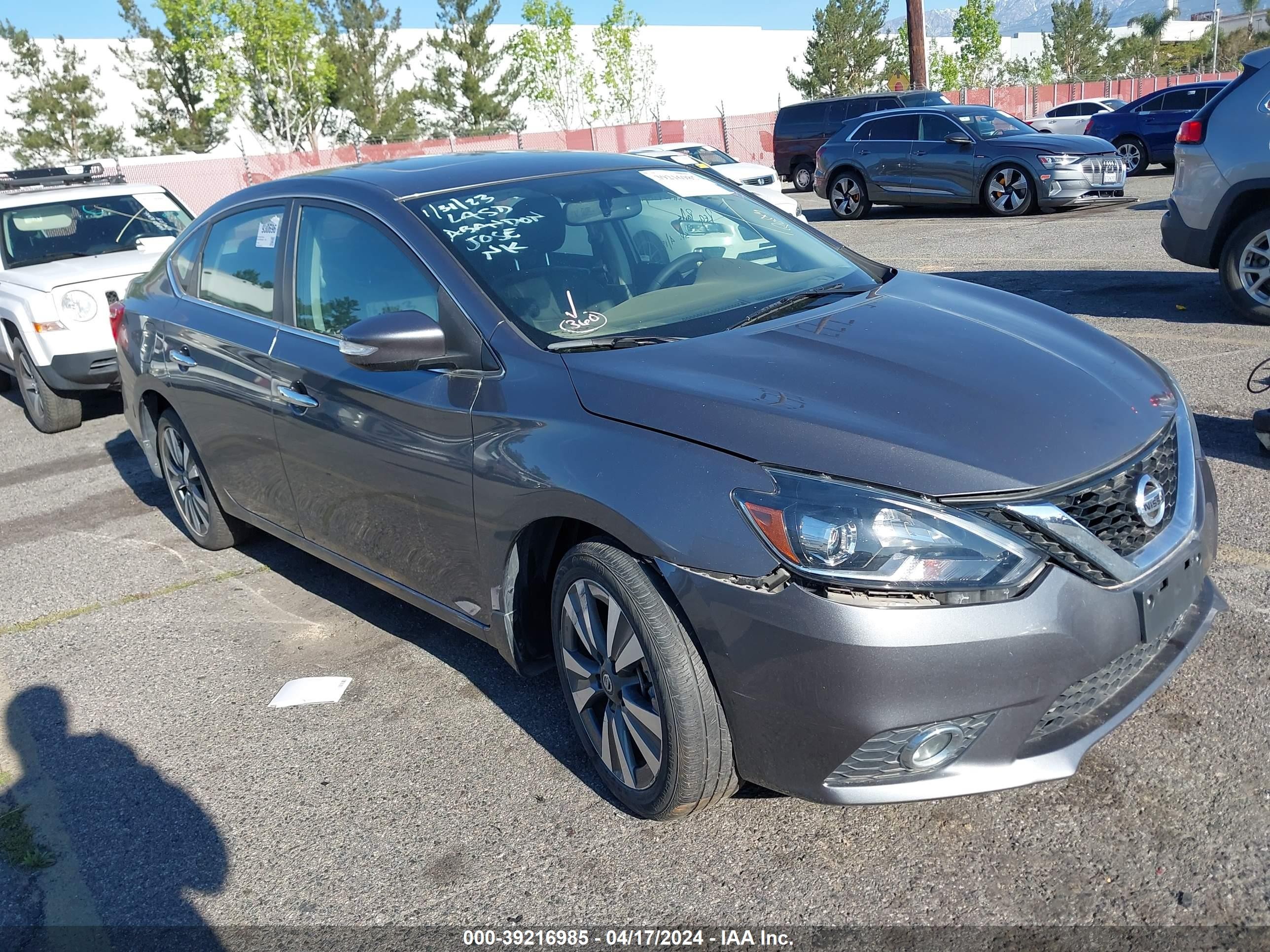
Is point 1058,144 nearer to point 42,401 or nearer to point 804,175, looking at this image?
point 804,175

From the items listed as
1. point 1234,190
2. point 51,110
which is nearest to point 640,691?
point 1234,190

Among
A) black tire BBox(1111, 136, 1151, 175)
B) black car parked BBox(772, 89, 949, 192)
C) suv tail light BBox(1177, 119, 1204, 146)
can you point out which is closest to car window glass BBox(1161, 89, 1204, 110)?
black tire BBox(1111, 136, 1151, 175)

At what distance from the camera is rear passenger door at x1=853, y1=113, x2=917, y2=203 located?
647 inches

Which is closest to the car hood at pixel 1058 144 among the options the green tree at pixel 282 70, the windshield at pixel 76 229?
the windshield at pixel 76 229

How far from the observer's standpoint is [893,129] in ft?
54.8

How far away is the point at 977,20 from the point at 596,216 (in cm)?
5517

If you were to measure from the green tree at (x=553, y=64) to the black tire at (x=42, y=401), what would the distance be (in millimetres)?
41216

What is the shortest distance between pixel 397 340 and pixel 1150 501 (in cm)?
206

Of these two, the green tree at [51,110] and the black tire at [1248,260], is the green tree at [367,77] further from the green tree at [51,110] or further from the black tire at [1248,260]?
the black tire at [1248,260]

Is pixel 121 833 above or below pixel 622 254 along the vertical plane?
below

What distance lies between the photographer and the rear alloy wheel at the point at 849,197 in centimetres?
1734

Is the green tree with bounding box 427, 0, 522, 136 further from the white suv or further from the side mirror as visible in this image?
the side mirror

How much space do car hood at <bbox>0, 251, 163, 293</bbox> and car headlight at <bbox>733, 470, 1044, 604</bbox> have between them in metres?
6.94

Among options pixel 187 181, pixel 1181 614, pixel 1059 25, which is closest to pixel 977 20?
pixel 1059 25
